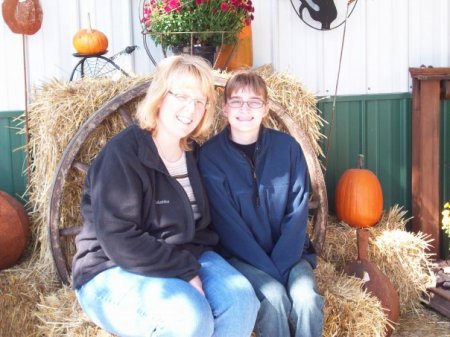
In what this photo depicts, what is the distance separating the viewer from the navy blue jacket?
2693mm

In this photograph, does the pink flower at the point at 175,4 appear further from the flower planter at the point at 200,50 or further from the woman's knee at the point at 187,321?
the woman's knee at the point at 187,321

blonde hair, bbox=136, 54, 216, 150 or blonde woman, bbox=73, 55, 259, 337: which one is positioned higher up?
blonde hair, bbox=136, 54, 216, 150

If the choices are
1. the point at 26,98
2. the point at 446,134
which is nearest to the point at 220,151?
the point at 26,98

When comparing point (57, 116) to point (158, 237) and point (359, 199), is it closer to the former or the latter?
point (158, 237)

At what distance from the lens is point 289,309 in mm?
2480

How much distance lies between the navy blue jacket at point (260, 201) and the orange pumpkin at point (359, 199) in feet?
3.08

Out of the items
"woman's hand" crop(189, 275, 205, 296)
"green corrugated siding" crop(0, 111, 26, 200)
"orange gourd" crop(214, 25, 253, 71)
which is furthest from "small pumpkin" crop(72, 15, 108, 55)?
"woman's hand" crop(189, 275, 205, 296)

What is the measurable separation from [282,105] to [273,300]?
4.14ft

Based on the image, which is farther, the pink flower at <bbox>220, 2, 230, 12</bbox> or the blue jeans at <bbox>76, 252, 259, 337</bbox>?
the pink flower at <bbox>220, 2, 230, 12</bbox>

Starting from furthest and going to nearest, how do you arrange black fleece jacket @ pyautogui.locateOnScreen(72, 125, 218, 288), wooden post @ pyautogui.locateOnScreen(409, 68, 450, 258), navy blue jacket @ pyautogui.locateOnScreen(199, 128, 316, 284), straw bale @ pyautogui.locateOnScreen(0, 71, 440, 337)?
wooden post @ pyautogui.locateOnScreen(409, 68, 450, 258) < straw bale @ pyautogui.locateOnScreen(0, 71, 440, 337) < navy blue jacket @ pyautogui.locateOnScreen(199, 128, 316, 284) < black fleece jacket @ pyautogui.locateOnScreen(72, 125, 218, 288)

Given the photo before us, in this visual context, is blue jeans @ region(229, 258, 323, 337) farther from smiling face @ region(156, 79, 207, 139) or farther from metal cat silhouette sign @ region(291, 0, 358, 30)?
metal cat silhouette sign @ region(291, 0, 358, 30)

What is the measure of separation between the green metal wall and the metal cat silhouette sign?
0.49m

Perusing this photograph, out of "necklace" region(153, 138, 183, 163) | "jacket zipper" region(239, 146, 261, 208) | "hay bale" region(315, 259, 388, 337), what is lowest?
"hay bale" region(315, 259, 388, 337)

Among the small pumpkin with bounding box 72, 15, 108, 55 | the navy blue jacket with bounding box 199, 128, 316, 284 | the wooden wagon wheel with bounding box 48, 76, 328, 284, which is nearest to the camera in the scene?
the navy blue jacket with bounding box 199, 128, 316, 284
